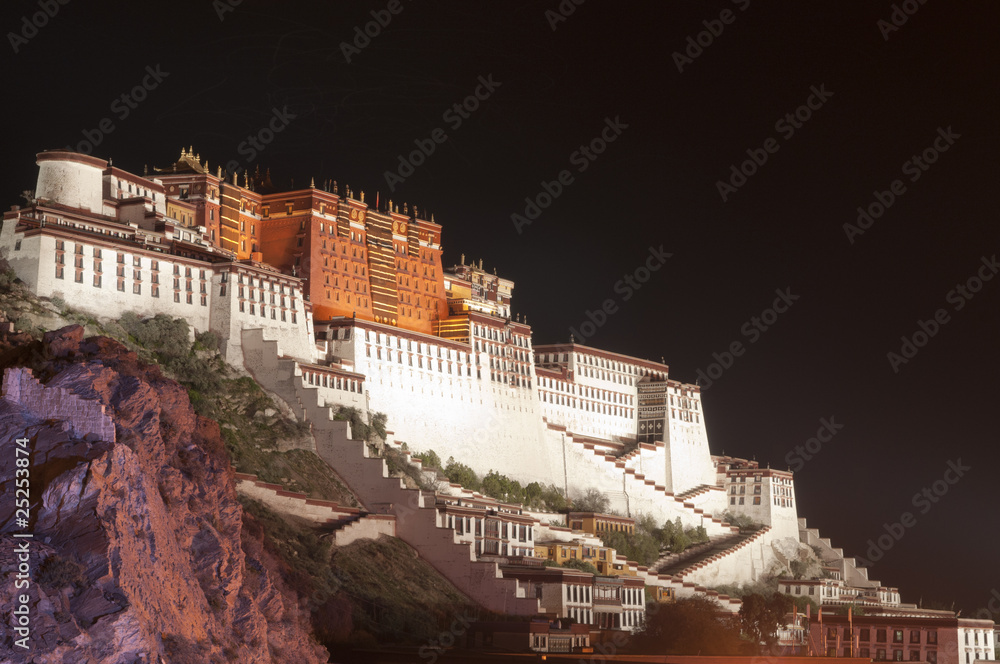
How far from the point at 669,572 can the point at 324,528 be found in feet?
92.5

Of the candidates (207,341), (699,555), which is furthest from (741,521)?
(207,341)

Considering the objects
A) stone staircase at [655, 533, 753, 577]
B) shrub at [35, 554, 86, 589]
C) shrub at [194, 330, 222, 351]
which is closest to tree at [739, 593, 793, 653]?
stone staircase at [655, 533, 753, 577]

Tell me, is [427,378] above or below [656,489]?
above

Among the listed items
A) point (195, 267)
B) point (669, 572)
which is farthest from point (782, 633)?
point (195, 267)

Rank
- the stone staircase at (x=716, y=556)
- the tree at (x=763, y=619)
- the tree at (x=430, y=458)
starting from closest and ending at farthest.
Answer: the tree at (x=430, y=458), the tree at (x=763, y=619), the stone staircase at (x=716, y=556)

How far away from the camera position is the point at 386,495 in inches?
2319

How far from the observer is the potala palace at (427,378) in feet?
191

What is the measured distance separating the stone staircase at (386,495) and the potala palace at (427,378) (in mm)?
82

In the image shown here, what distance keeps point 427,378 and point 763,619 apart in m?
19.6

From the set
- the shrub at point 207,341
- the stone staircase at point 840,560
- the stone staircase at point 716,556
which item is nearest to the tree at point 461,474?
the stone staircase at point 716,556

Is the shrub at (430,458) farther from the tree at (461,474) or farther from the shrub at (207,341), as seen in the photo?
the shrub at (207,341)

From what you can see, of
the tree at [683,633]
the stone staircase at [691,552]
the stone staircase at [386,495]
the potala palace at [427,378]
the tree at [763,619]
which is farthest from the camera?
the stone staircase at [691,552]

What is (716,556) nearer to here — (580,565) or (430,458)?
(580,565)

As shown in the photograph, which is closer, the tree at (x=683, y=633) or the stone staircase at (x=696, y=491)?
the tree at (x=683, y=633)
